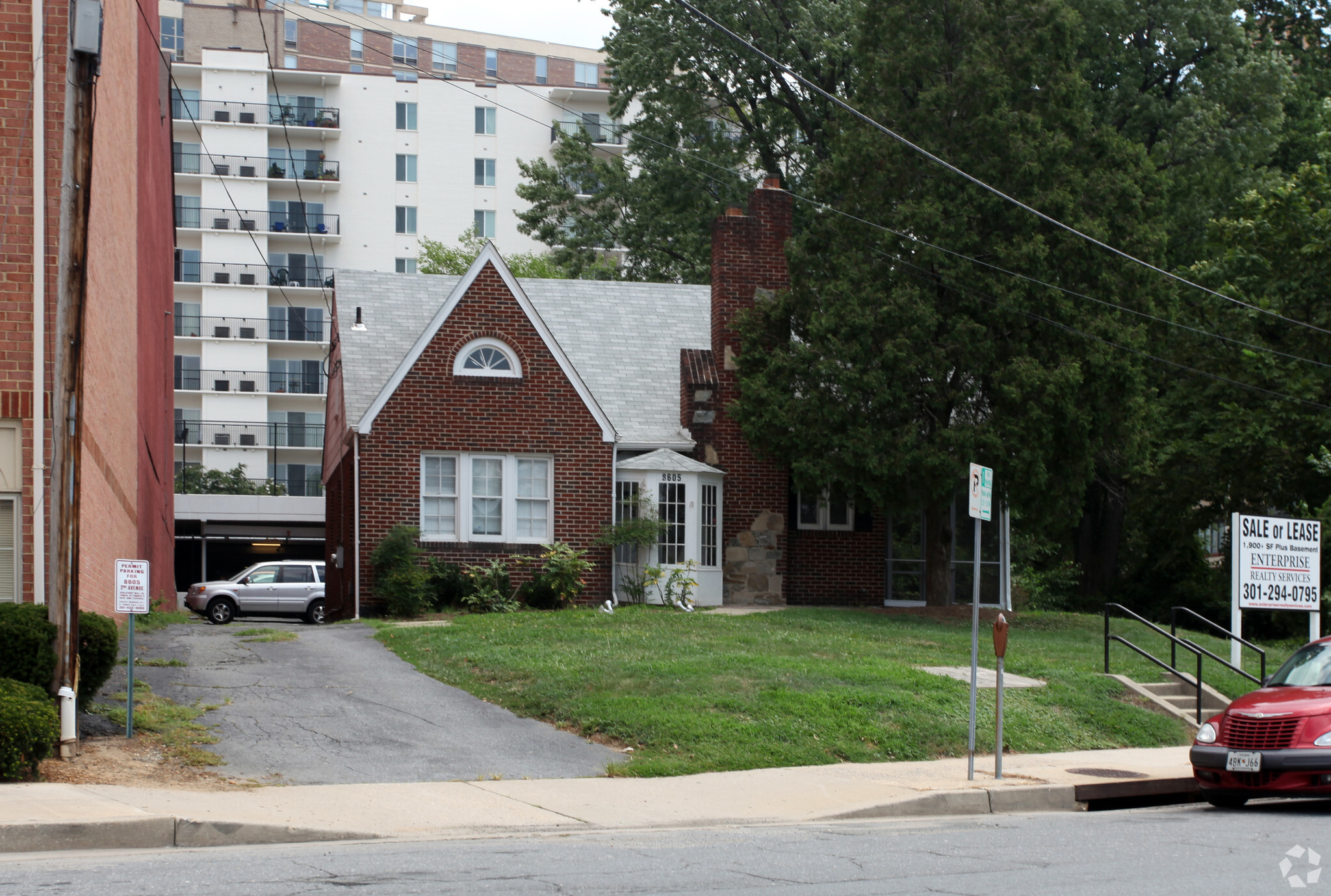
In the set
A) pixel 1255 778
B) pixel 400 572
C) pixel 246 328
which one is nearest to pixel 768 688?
pixel 1255 778

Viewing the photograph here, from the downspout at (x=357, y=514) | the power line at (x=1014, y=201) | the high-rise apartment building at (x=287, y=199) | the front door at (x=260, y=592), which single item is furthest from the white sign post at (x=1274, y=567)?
the high-rise apartment building at (x=287, y=199)

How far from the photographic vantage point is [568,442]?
25.6m

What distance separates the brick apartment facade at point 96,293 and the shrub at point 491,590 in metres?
5.79

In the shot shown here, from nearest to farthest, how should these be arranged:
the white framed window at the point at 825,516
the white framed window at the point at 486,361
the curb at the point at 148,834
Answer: the curb at the point at 148,834 < the white framed window at the point at 486,361 < the white framed window at the point at 825,516

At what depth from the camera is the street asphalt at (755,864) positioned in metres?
7.71

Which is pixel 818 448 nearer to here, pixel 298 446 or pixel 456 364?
pixel 456 364

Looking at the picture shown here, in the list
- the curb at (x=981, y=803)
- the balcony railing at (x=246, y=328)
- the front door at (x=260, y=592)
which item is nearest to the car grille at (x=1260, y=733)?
the curb at (x=981, y=803)

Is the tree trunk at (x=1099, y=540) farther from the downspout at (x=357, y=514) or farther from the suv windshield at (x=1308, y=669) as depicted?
the suv windshield at (x=1308, y=669)

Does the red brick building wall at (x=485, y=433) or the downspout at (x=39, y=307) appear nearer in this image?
the downspout at (x=39, y=307)

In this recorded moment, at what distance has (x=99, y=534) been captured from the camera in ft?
54.2

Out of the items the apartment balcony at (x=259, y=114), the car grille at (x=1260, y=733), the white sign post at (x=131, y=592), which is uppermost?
the apartment balcony at (x=259, y=114)

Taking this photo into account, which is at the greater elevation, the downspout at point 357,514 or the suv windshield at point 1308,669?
the downspout at point 357,514

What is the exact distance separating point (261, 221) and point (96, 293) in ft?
165

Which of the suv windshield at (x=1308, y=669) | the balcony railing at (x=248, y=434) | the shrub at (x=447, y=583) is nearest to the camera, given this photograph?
the suv windshield at (x=1308, y=669)
